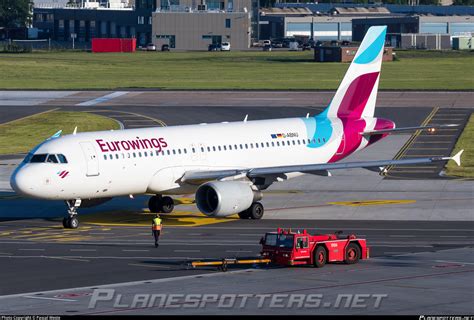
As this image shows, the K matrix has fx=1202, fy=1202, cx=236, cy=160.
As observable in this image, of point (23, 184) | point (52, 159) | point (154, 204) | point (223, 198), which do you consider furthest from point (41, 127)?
point (223, 198)

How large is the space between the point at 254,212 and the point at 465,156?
2980cm

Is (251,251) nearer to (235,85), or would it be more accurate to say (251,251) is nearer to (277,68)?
(235,85)

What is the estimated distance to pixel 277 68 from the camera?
18888 cm

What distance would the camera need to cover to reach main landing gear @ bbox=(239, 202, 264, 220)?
2527 inches

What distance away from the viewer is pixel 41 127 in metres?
110

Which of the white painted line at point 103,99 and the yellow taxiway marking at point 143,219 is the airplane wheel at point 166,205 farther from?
the white painted line at point 103,99

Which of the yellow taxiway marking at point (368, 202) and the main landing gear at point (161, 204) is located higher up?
the main landing gear at point (161, 204)

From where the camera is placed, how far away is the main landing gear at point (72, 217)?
61.5 meters

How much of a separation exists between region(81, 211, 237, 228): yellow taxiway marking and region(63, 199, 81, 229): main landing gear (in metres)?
2.16

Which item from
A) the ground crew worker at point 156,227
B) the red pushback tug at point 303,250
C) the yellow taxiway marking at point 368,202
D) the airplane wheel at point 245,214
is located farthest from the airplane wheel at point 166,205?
the red pushback tug at point 303,250

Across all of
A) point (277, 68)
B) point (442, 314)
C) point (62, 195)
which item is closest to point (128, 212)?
point (62, 195)

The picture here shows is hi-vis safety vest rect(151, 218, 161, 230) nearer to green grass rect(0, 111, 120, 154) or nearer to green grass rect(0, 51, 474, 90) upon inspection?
green grass rect(0, 111, 120, 154)

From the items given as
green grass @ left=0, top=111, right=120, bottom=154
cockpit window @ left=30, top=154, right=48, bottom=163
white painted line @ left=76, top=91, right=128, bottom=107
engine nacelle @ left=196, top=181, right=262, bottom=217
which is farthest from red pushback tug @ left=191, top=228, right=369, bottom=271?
white painted line @ left=76, top=91, right=128, bottom=107

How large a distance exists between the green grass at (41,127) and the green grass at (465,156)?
31.2 meters
